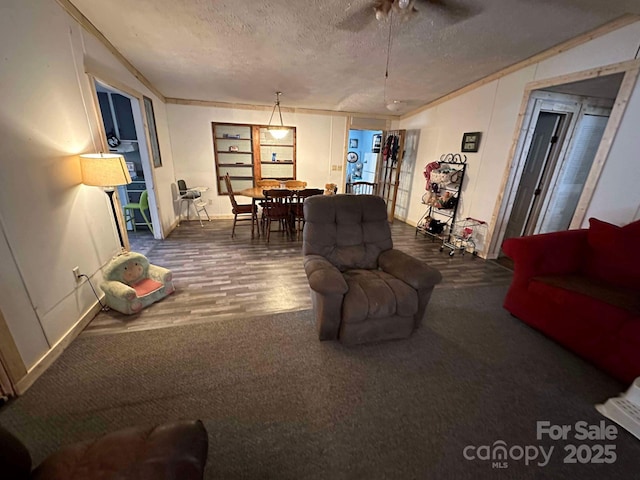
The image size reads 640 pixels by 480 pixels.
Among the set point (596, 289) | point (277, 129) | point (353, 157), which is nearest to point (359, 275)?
point (596, 289)

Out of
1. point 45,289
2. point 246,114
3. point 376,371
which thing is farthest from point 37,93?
point 246,114

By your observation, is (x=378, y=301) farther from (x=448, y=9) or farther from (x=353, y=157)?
(x=353, y=157)

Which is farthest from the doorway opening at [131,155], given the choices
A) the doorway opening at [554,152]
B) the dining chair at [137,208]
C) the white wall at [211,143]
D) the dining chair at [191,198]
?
the doorway opening at [554,152]

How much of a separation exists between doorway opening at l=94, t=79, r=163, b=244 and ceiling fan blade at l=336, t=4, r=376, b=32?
3.10 metres

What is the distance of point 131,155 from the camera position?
14.4ft

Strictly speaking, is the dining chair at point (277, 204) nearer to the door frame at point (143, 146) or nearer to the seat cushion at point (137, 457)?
the door frame at point (143, 146)

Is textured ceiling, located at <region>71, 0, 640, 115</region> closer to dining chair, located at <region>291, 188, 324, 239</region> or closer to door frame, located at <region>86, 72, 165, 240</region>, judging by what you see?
door frame, located at <region>86, 72, 165, 240</region>

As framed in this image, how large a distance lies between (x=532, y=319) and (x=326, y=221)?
1943 mm

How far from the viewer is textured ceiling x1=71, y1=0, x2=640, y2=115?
6.93 ft

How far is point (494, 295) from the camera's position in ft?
8.84

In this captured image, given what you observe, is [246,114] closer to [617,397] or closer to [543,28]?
[543,28]

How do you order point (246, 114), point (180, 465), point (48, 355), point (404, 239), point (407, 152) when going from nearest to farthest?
point (180, 465), point (48, 355), point (404, 239), point (246, 114), point (407, 152)

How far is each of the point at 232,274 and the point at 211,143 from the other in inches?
136

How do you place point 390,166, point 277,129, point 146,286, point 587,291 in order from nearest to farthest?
point 587,291 < point 146,286 < point 277,129 < point 390,166
